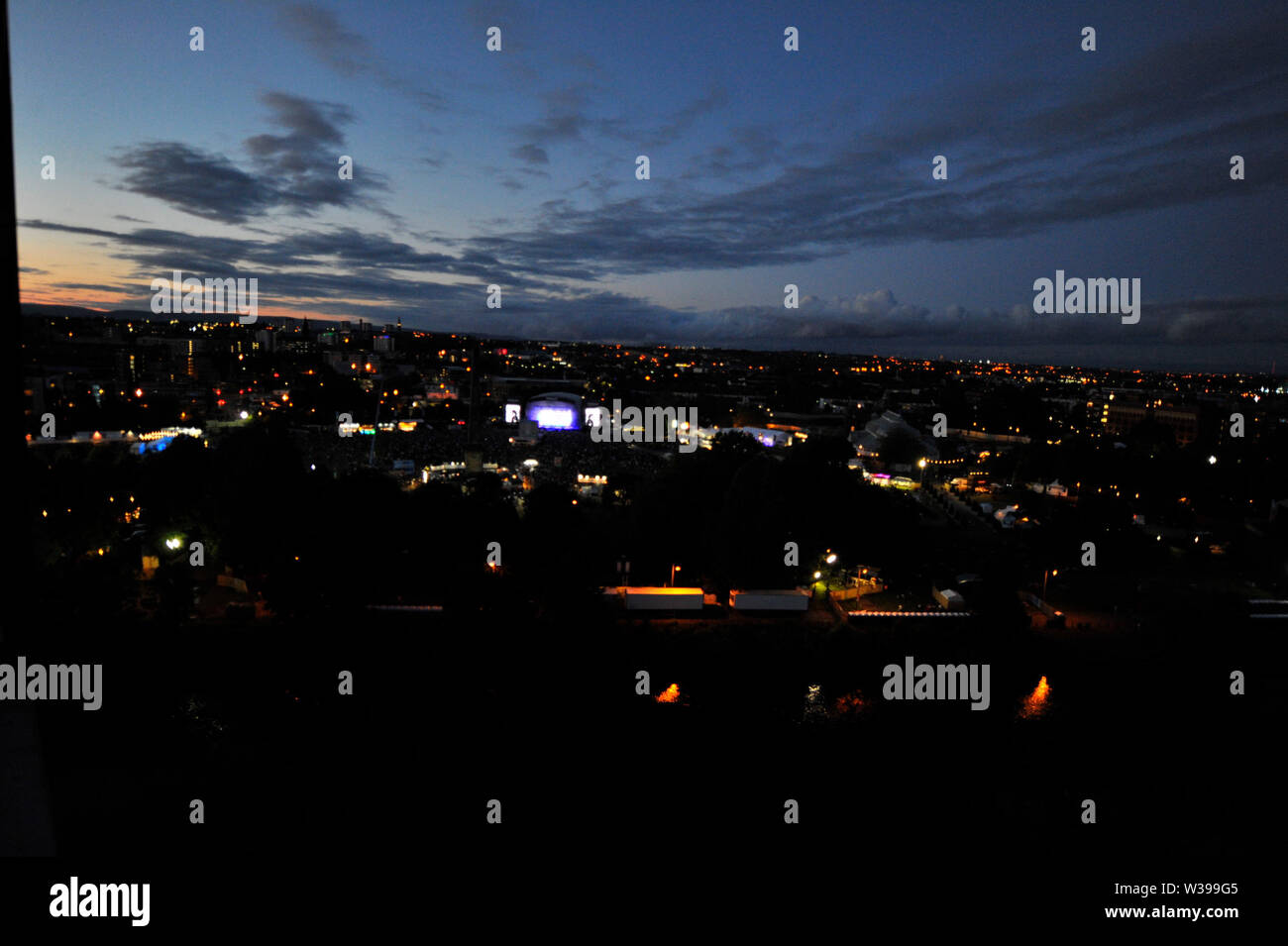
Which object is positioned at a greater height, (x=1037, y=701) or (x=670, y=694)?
(x=670, y=694)

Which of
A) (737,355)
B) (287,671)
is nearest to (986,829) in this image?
(287,671)

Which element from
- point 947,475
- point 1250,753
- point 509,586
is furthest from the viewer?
point 947,475

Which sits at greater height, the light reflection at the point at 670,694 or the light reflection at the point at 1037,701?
the light reflection at the point at 670,694

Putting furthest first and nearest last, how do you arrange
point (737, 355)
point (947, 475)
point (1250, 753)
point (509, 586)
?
point (737, 355) < point (947, 475) < point (509, 586) < point (1250, 753)

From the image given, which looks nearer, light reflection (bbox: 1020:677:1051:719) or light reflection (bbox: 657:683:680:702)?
light reflection (bbox: 1020:677:1051:719)

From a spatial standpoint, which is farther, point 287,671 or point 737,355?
point 737,355

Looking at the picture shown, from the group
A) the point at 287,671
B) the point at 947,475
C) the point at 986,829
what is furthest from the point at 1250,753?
the point at 947,475

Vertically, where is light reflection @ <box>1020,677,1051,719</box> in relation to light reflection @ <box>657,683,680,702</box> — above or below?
below

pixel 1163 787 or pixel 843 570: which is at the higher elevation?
pixel 843 570

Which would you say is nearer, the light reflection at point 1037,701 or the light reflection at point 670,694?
the light reflection at point 1037,701
